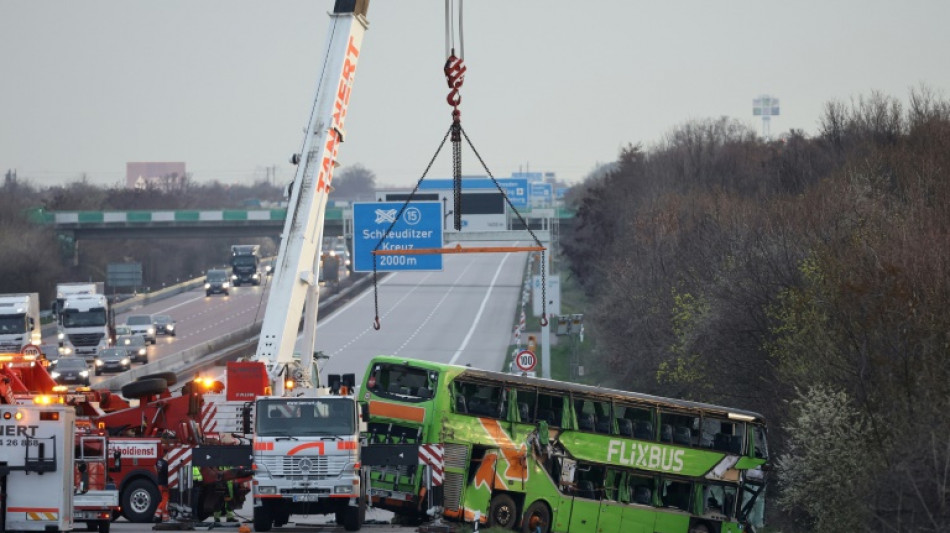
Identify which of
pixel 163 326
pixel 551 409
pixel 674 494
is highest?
A: pixel 551 409

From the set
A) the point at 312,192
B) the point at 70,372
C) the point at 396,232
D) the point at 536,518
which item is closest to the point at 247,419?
the point at 312,192

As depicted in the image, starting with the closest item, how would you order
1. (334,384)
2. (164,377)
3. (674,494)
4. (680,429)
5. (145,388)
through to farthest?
(145,388) < (334,384) < (164,377) < (680,429) < (674,494)

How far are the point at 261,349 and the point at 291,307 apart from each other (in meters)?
1.04

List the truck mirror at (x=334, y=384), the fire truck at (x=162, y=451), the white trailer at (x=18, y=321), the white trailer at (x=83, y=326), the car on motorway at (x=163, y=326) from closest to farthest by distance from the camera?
1. the fire truck at (x=162, y=451)
2. the truck mirror at (x=334, y=384)
3. the white trailer at (x=18, y=321)
4. the white trailer at (x=83, y=326)
5. the car on motorway at (x=163, y=326)

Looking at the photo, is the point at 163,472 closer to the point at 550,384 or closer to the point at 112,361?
the point at 550,384

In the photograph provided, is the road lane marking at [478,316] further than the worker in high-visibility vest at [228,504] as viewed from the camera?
Yes

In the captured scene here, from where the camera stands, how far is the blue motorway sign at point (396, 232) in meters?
57.5

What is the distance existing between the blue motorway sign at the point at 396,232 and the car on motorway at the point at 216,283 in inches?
3045

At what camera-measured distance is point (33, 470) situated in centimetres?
2394

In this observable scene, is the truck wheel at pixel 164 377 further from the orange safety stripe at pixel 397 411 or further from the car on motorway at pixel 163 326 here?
the car on motorway at pixel 163 326

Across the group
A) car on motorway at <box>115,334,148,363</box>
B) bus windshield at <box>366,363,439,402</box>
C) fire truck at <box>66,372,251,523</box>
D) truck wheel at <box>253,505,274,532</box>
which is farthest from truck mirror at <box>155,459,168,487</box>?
car on motorway at <box>115,334,148,363</box>

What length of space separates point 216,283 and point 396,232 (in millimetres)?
79126

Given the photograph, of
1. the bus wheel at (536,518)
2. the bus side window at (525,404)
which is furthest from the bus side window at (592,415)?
the bus wheel at (536,518)

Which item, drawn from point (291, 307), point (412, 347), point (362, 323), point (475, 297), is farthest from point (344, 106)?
point (475, 297)
